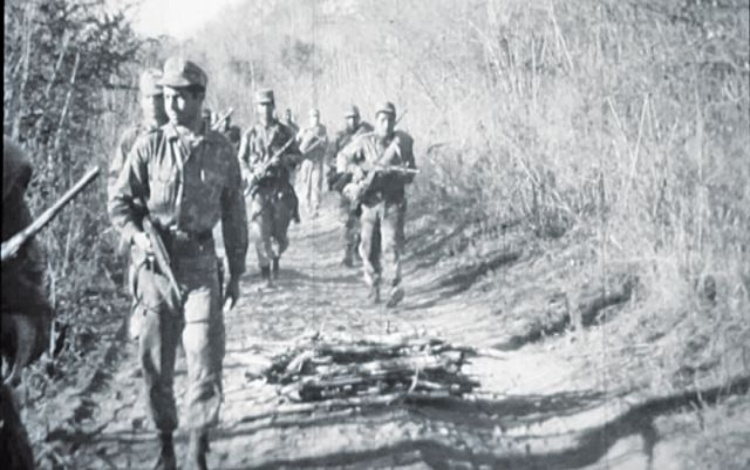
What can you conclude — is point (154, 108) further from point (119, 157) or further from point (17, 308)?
point (17, 308)

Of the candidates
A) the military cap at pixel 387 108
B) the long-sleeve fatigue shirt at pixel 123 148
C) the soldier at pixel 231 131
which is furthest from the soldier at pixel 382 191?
the long-sleeve fatigue shirt at pixel 123 148

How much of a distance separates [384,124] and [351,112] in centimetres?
17

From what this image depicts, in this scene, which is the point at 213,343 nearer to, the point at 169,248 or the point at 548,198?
the point at 169,248

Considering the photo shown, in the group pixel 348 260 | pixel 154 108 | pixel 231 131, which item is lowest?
pixel 348 260

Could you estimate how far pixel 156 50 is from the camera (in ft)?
9.21

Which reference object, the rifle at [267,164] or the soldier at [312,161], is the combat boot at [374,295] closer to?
the soldier at [312,161]

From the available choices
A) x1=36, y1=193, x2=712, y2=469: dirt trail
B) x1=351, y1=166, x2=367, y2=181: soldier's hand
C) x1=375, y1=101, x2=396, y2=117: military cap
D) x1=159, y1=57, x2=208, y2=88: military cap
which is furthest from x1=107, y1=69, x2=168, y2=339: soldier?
x1=351, y1=166, x2=367, y2=181: soldier's hand

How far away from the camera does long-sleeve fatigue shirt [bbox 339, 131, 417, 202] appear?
11.0 ft

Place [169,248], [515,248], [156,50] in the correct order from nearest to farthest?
[169,248], [156,50], [515,248]

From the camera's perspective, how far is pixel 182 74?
2592 millimetres

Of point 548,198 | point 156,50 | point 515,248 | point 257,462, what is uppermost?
point 156,50

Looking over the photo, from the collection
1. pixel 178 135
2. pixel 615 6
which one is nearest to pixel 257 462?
pixel 178 135

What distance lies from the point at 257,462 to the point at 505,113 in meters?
1.47

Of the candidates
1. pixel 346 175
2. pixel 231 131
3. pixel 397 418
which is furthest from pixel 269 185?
pixel 397 418
